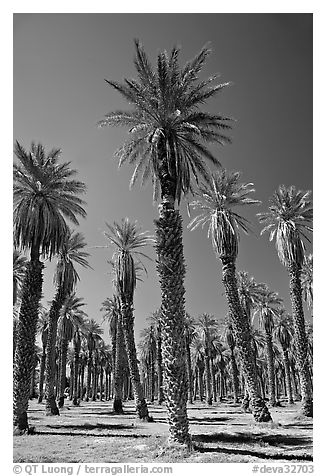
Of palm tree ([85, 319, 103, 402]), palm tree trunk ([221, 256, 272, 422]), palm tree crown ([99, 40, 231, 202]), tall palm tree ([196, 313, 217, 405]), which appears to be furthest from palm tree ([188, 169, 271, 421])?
palm tree ([85, 319, 103, 402])

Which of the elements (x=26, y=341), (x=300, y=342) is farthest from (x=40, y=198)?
(x=300, y=342)

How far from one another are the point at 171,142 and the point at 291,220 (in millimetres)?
17497

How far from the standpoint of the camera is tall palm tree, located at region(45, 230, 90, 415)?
31891 mm

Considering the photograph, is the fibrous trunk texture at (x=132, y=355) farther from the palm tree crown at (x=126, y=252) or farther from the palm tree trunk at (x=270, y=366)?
the palm tree trunk at (x=270, y=366)

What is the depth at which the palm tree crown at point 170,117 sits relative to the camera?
18.2 m

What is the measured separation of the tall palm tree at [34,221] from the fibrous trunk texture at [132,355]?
345 inches

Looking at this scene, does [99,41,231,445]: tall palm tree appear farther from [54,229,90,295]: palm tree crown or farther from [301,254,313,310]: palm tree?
[301,254,313,310]: palm tree

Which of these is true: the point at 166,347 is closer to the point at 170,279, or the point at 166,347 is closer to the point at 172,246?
the point at 170,279

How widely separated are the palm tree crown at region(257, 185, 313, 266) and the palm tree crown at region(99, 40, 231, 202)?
47.0ft

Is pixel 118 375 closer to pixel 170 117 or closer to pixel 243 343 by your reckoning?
pixel 243 343

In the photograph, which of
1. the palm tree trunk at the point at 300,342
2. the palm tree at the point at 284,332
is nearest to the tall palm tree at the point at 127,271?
the palm tree trunk at the point at 300,342

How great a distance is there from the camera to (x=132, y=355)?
29.8 metres

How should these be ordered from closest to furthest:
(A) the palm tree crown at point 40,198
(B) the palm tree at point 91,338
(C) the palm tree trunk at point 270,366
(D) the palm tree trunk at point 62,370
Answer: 1. (A) the palm tree crown at point 40,198
2. (D) the palm tree trunk at point 62,370
3. (C) the palm tree trunk at point 270,366
4. (B) the palm tree at point 91,338
